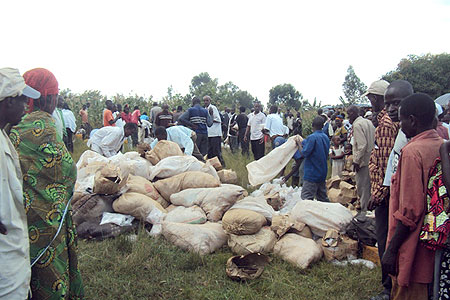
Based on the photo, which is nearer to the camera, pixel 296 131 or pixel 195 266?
pixel 195 266

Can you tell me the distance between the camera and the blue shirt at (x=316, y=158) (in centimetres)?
486

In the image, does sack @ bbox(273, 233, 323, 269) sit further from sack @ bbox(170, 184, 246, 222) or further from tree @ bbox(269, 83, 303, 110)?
tree @ bbox(269, 83, 303, 110)

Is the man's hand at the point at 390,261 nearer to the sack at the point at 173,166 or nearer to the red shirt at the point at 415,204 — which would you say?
the red shirt at the point at 415,204

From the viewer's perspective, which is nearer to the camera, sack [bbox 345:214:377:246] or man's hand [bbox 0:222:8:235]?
man's hand [bbox 0:222:8:235]

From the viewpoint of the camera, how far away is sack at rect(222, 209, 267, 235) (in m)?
3.86

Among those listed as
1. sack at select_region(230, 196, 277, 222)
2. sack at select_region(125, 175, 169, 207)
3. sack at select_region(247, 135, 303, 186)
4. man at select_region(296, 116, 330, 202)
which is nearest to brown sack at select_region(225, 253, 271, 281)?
sack at select_region(230, 196, 277, 222)

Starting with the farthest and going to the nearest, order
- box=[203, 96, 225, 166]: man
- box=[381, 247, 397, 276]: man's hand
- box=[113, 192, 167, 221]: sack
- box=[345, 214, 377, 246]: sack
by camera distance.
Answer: box=[203, 96, 225, 166]: man → box=[113, 192, 167, 221]: sack → box=[345, 214, 377, 246]: sack → box=[381, 247, 397, 276]: man's hand

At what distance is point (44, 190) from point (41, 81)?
0.66m

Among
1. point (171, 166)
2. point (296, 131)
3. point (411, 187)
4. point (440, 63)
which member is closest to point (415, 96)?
point (411, 187)

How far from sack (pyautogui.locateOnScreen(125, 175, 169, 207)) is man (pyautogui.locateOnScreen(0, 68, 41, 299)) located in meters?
2.97

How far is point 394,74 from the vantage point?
2202cm

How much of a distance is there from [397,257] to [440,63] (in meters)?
25.7

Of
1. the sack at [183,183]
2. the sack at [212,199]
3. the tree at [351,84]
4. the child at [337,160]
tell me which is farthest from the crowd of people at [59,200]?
the tree at [351,84]

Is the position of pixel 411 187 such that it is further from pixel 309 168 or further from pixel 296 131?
pixel 296 131
